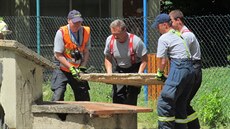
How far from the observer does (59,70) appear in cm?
808

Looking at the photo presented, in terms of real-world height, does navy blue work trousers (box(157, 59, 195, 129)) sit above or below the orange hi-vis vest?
below

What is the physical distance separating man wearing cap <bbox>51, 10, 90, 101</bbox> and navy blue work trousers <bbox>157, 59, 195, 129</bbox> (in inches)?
53.0

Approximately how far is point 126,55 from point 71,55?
79cm

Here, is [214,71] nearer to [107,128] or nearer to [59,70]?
[59,70]

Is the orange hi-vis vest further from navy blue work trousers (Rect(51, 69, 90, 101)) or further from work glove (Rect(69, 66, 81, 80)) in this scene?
work glove (Rect(69, 66, 81, 80))

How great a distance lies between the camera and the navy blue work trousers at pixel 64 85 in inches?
316

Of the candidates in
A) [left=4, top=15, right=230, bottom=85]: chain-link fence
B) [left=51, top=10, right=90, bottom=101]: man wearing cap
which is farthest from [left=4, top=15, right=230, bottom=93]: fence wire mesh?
[left=51, top=10, right=90, bottom=101]: man wearing cap

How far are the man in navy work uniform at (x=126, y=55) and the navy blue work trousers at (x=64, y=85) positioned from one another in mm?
487

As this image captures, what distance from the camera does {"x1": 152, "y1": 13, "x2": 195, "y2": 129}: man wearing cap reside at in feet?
22.9

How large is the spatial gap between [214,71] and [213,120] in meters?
3.35

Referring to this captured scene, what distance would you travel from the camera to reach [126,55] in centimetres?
783

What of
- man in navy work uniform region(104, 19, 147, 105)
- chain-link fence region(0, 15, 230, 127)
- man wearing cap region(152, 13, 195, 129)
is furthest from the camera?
chain-link fence region(0, 15, 230, 127)

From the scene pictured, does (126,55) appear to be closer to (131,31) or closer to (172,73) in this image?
(172,73)

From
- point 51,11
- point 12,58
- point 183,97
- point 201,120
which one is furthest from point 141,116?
point 51,11
